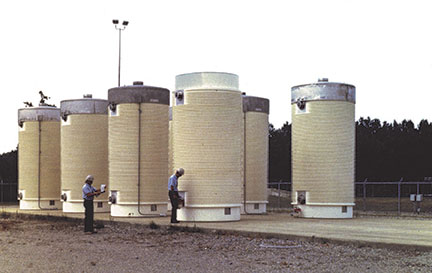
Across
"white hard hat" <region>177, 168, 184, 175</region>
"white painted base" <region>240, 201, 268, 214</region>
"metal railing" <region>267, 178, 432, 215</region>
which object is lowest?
"metal railing" <region>267, 178, 432, 215</region>

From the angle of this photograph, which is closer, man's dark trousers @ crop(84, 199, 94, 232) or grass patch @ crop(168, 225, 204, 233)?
grass patch @ crop(168, 225, 204, 233)

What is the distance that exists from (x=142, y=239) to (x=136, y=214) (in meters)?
7.94

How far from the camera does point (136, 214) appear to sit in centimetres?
2700

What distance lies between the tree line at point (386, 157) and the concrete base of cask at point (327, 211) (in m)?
45.3

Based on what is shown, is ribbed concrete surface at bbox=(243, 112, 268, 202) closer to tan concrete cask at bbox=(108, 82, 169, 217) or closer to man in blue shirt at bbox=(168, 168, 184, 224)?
tan concrete cask at bbox=(108, 82, 169, 217)

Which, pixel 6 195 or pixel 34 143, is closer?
pixel 34 143

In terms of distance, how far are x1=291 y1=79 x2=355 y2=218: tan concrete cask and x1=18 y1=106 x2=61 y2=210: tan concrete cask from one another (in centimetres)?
1435

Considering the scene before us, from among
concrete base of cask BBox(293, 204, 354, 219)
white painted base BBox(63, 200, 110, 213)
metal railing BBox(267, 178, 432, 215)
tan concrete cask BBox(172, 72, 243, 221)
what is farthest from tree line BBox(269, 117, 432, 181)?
tan concrete cask BBox(172, 72, 243, 221)

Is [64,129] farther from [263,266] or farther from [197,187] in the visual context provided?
[263,266]

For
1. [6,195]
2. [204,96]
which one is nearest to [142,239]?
[204,96]

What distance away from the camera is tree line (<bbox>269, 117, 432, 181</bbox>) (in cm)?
7275

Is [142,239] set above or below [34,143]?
below

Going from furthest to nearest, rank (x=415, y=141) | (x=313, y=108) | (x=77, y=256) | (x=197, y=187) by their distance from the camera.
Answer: (x=415, y=141)
(x=313, y=108)
(x=197, y=187)
(x=77, y=256)

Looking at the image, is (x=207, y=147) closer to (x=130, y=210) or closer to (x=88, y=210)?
(x=88, y=210)
